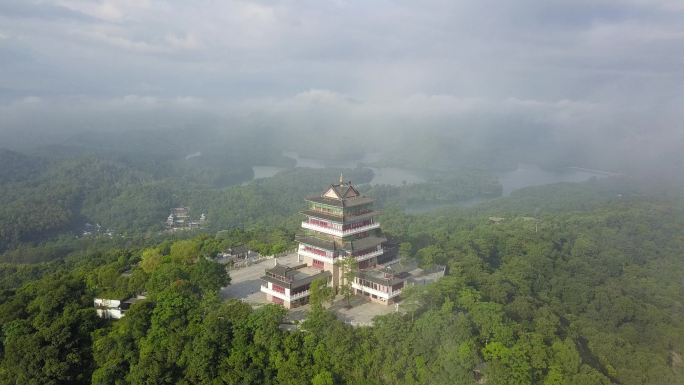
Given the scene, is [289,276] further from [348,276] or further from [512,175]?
[512,175]

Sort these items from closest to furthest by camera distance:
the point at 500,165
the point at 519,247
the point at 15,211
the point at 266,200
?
the point at 519,247
the point at 15,211
the point at 266,200
the point at 500,165

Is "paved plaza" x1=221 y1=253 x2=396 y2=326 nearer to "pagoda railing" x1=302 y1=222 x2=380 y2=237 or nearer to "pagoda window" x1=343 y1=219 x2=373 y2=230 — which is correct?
"pagoda railing" x1=302 y1=222 x2=380 y2=237

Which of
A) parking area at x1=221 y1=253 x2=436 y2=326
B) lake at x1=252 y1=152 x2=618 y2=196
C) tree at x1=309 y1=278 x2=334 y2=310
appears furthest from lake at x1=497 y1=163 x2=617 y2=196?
tree at x1=309 y1=278 x2=334 y2=310

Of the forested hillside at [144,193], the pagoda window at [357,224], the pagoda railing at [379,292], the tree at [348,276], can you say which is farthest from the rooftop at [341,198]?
the forested hillside at [144,193]

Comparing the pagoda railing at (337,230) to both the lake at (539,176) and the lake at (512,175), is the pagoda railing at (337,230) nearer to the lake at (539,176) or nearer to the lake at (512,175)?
the lake at (512,175)

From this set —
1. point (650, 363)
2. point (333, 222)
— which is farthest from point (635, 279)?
point (333, 222)

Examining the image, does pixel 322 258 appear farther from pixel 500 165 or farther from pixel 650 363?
pixel 500 165
